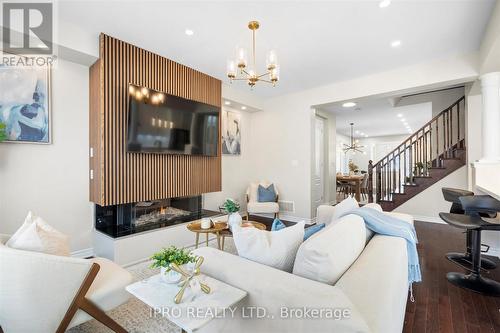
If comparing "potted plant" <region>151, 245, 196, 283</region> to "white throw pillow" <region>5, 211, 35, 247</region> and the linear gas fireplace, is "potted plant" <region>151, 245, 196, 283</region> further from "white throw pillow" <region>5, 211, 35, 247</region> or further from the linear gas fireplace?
the linear gas fireplace

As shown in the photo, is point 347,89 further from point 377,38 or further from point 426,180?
point 426,180

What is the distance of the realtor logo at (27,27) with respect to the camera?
2387 mm

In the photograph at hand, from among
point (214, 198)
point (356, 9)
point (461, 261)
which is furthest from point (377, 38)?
point (214, 198)

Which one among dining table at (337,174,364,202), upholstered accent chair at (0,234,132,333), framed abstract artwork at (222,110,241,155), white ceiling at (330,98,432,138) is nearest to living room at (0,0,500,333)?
upholstered accent chair at (0,234,132,333)

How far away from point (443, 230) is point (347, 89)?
10.3 feet

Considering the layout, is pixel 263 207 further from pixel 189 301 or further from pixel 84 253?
pixel 189 301

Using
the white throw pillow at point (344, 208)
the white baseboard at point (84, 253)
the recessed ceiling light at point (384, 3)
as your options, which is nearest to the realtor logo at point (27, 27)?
the white baseboard at point (84, 253)

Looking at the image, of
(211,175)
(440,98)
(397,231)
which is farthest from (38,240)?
(440,98)

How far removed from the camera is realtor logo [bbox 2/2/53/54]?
94.0 inches

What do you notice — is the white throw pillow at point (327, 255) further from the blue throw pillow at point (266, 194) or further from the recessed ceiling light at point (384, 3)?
the blue throw pillow at point (266, 194)

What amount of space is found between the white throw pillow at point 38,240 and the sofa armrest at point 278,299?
3.62 feet

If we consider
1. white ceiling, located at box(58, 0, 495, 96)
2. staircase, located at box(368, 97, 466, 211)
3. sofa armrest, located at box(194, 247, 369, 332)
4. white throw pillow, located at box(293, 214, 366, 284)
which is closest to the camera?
sofa armrest, located at box(194, 247, 369, 332)

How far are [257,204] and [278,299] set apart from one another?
3782 millimetres

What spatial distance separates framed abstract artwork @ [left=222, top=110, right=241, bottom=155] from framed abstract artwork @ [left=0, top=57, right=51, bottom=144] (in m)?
2.97
